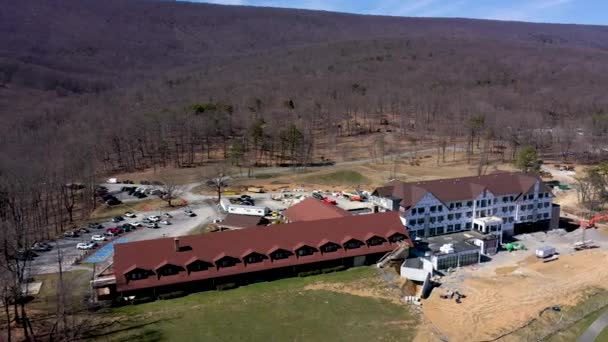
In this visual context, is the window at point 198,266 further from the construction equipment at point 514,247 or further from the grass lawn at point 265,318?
the construction equipment at point 514,247

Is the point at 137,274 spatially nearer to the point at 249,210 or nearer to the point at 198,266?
the point at 198,266

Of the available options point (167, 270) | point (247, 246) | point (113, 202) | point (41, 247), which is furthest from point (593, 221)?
point (41, 247)

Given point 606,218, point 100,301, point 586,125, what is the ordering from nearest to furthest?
point 100,301
point 606,218
point 586,125

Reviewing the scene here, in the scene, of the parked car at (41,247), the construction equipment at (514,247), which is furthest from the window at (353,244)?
the parked car at (41,247)

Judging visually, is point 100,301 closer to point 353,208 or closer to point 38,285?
point 38,285

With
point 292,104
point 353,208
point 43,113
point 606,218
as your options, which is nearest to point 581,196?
point 606,218

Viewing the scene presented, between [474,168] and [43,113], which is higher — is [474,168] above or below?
below
